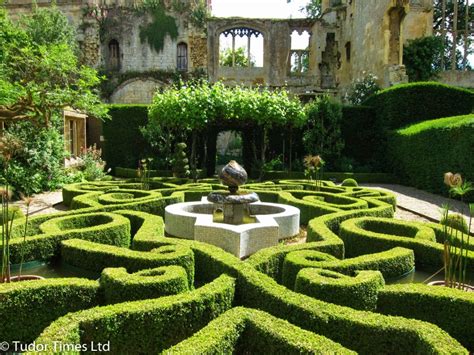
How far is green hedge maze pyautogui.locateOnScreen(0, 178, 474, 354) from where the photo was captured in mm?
3145

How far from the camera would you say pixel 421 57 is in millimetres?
20812

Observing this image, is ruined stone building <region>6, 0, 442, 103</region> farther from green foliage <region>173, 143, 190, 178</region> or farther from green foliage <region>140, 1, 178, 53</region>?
green foliage <region>173, 143, 190, 178</region>

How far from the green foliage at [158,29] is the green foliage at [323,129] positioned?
17.3 meters

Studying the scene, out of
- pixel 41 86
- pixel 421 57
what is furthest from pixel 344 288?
pixel 421 57

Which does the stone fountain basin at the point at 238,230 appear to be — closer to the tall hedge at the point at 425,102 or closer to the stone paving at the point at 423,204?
the stone paving at the point at 423,204

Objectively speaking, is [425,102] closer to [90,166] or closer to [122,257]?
[90,166]

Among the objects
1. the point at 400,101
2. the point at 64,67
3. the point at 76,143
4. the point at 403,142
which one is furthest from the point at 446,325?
the point at 76,143

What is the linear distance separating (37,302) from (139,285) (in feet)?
3.10

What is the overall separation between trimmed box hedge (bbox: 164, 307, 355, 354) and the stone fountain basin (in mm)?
2410

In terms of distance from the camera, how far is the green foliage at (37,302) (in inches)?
148

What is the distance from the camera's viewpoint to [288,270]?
4.60 meters

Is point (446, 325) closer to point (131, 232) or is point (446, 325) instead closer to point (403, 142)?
point (131, 232)

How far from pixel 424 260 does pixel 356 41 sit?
21573mm

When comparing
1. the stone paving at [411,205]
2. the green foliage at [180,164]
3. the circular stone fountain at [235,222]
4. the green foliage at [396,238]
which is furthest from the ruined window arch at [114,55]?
the green foliage at [396,238]
